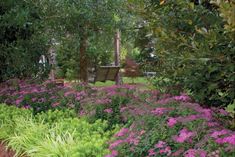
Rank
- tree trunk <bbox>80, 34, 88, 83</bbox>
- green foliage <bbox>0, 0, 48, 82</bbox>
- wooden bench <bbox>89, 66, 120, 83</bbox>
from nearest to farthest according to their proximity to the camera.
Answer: green foliage <bbox>0, 0, 48, 82</bbox> → tree trunk <bbox>80, 34, 88, 83</bbox> → wooden bench <bbox>89, 66, 120, 83</bbox>

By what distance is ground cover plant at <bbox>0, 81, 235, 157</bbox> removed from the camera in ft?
12.7

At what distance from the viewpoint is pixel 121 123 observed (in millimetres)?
6008

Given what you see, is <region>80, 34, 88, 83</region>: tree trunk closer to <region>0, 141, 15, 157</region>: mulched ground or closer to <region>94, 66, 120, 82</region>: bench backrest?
<region>94, 66, 120, 82</region>: bench backrest

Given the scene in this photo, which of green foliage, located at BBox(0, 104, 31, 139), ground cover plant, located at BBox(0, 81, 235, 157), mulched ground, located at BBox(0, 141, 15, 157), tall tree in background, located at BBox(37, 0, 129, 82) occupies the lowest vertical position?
mulched ground, located at BBox(0, 141, 15, 157)

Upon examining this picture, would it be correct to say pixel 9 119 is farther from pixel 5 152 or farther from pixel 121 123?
pixel 121 123

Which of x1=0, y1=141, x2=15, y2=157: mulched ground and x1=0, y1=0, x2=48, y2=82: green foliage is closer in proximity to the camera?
x1=0, y1=141, x2=15, y2=157: mulched ground

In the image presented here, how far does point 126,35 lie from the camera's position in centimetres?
979

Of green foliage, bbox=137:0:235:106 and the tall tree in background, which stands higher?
the tall tree in background

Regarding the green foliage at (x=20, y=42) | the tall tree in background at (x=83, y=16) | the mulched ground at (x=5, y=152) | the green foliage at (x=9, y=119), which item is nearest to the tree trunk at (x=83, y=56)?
the tall tree in background at (x=83, y=16)

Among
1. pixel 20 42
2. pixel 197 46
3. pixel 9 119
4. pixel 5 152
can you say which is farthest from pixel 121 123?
pixel 20 42

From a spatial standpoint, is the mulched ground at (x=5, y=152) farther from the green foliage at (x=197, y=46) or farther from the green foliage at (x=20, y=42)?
the green foliage at (x=20, y=42)

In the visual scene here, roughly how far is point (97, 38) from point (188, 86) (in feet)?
17.8

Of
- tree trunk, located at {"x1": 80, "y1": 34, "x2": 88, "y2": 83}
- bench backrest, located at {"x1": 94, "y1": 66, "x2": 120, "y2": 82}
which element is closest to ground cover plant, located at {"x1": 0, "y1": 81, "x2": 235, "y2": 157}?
tree trunk, located at {"x1": 80, "y1": 34, "x2": 88, "y2": 83}

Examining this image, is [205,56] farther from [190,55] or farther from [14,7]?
[14,7]
